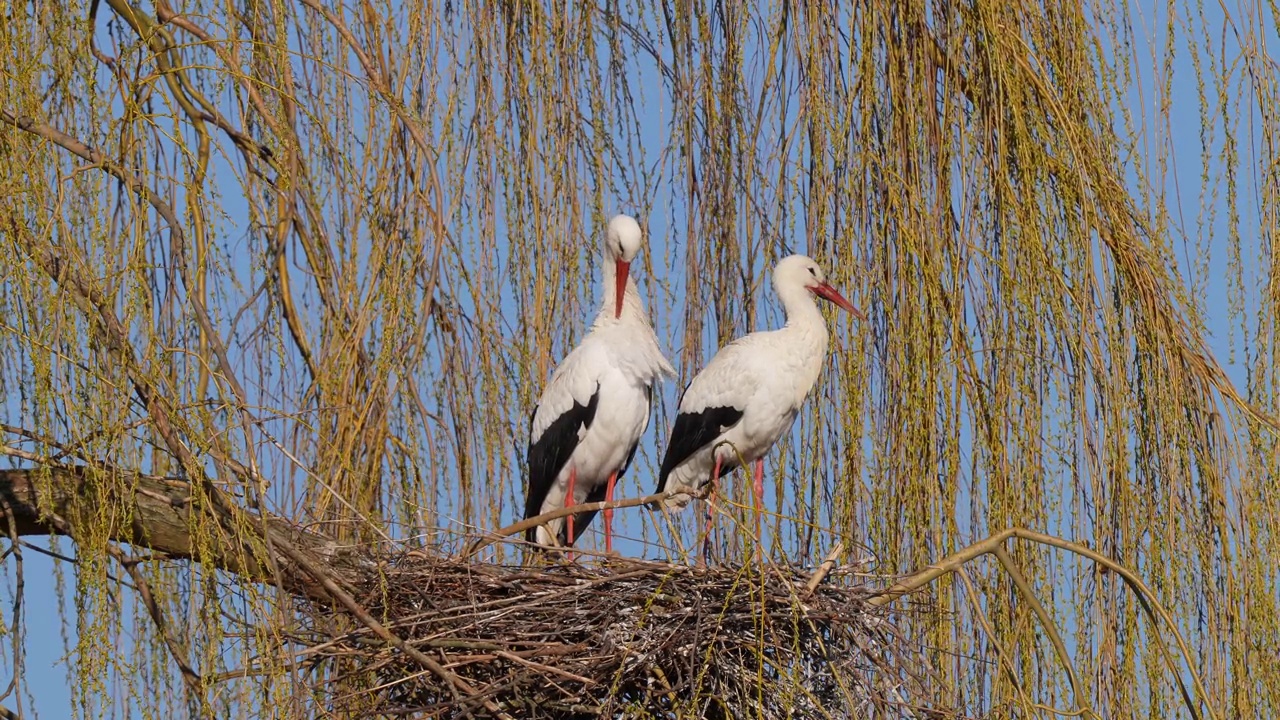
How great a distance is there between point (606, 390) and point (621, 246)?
0.41m

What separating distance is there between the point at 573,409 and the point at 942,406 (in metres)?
2.01

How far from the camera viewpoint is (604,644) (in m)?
3.31

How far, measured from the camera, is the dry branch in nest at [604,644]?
316cm

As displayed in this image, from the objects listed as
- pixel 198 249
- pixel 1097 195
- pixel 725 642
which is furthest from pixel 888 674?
pixel 198 249

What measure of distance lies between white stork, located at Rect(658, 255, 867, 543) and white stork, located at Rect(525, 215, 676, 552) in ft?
0.48

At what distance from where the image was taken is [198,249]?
2.82m

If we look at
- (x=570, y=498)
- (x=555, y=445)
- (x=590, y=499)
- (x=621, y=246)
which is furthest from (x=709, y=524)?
(x=590, y=499)

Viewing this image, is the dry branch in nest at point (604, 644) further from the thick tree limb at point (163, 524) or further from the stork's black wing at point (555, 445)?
the stork's black wing at point (555, 445)

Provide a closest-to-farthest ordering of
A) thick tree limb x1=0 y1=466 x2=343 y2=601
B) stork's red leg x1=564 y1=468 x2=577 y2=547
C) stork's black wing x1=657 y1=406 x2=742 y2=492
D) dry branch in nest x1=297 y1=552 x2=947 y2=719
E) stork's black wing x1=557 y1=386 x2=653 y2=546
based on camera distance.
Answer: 1. thick tree limb x1=0 y1=466 x2=343 y2=601
2. dry branch in nest x1=297 y1=552 x2=947 y2=719
3. stork's black wing x1=657 y1=406 x2=742 y2=492
4. stork's red leg x1=564 y1=468 x2=577 y2=547
5. stork's black wing x1=557 y1=386 x2=653 y2=546

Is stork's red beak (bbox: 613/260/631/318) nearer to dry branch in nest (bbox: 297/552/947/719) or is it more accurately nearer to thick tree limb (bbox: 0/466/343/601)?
dry branch in nest (bbox: 297/552/947/719)

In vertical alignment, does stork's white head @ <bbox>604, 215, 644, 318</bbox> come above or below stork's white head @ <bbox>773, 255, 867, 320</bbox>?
above

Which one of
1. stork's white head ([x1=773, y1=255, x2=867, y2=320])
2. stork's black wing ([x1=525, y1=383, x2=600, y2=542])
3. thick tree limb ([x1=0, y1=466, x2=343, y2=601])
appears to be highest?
stork's white head ([x1=773, y1=255, x2=867, y2=320])

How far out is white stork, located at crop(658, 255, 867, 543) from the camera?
15.6 feet

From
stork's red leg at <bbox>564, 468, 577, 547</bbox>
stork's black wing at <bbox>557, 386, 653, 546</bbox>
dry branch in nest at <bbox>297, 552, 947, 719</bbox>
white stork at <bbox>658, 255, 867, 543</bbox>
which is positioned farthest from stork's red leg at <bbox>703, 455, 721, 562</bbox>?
stork's black wing at <bbox>557, 386, 653, 546</bbox>
